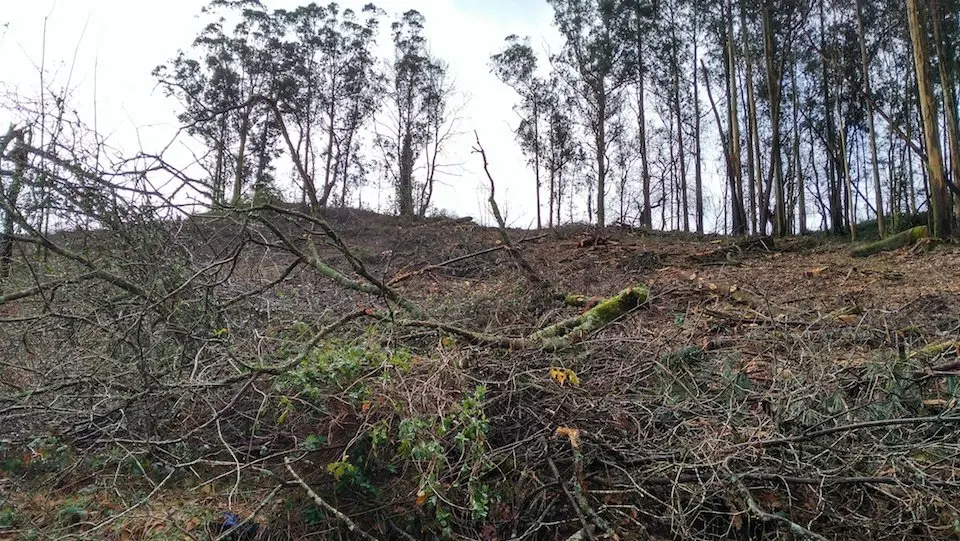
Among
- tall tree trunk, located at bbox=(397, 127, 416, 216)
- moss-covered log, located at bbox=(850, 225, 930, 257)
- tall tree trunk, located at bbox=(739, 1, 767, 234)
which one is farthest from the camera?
tall tree trunk, located at bbox=(397, 127, 416, 216)

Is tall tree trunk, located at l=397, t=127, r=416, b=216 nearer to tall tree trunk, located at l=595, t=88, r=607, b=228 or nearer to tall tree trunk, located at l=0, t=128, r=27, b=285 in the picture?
tall tree trunk, located at l=595, t=88, r=607, b=228

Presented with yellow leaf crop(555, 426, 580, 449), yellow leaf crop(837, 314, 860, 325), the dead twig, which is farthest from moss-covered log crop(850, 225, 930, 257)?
the dead twig

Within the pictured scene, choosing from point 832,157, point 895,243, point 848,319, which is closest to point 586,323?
point 848,319

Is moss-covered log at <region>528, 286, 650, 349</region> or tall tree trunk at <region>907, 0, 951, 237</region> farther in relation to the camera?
tall tree trunk at <region>907, 0, 951, 237</region>

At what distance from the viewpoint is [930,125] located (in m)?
9.55

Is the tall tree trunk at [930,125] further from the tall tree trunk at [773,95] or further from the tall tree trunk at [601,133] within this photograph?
the tall tree trunk at [601,133]

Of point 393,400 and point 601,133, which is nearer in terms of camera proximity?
point 393,400

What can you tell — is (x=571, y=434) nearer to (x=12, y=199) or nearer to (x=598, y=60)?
(x=12, y=199)

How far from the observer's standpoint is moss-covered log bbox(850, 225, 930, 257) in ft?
33.0

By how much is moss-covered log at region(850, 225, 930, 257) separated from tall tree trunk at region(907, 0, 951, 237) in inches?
10.8

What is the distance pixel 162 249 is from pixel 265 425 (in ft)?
4.29

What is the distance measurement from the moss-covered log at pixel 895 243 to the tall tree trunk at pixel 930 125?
27 cm

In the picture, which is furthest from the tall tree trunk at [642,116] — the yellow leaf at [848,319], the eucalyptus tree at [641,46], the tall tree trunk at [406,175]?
the yellow leaf at [848,319]

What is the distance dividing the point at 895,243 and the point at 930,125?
79.4 inches
